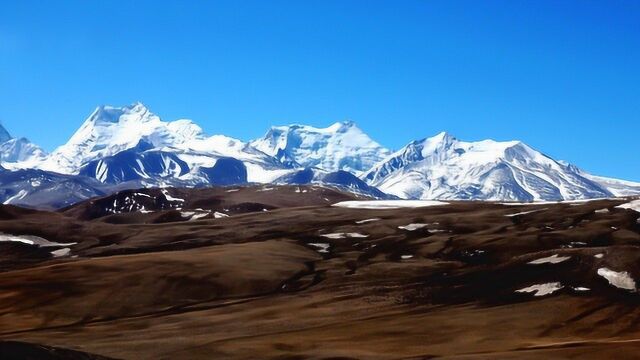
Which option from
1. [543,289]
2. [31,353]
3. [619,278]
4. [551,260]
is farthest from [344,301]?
[31,353]

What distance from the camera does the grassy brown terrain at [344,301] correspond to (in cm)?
8388

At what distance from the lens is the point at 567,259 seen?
135125 millimetres

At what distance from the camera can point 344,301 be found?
387 ft

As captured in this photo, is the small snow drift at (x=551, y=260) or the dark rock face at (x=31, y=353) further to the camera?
the small snow drift at (x=551, y=260)

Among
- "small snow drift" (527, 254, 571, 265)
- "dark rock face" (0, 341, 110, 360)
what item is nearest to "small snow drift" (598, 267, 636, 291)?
"small snow drift" (527, 254, 571, 265)

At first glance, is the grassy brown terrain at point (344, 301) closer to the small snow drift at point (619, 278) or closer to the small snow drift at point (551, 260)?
the small snow drift at point (551, 260)

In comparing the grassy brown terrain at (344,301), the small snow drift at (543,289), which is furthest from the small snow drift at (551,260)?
the small snow drift at (543,289)

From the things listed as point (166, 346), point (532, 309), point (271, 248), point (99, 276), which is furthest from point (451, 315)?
point (271, 248)

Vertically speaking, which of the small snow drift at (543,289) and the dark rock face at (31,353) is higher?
the dark rock face at (31,353)

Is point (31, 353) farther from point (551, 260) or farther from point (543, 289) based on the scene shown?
point (551, 260)

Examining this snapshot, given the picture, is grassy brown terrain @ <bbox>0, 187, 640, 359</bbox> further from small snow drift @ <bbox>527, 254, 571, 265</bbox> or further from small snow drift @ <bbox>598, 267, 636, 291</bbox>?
small snow drift @ <bbox>598, 267, 636, 291</bbox>

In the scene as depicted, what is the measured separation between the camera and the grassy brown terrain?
8388 cm

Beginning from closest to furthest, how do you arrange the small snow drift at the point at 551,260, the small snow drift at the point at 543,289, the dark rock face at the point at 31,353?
the dark rock face at the point at 31,353, the small snow drift at the point at 543,289, the small snow drift at the point at 551,260

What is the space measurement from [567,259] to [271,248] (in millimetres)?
67094
